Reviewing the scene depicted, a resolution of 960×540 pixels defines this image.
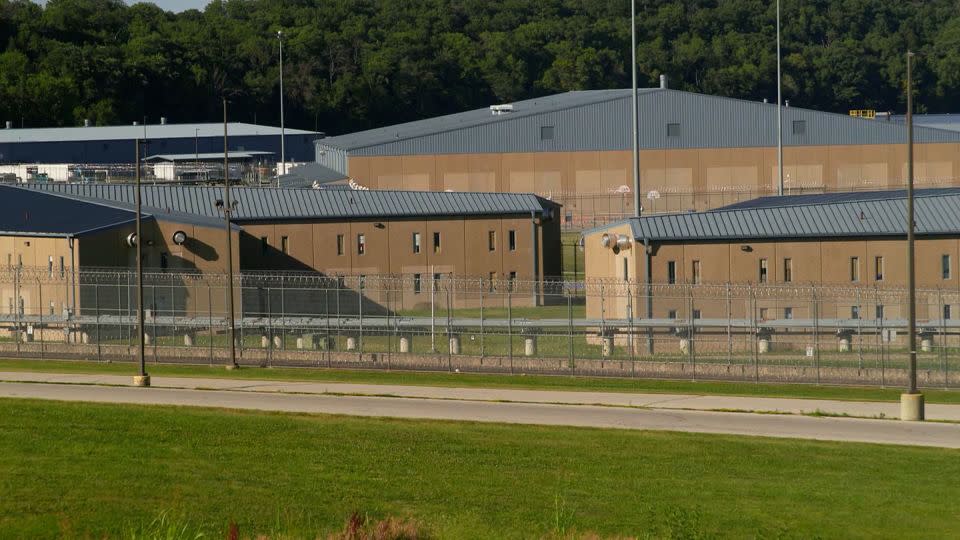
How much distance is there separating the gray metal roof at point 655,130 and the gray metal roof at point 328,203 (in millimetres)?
22584

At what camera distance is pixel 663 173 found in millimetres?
88625

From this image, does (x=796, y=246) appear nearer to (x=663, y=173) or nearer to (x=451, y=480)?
(x=451, y=480)

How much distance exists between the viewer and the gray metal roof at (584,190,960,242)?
51.2 metres

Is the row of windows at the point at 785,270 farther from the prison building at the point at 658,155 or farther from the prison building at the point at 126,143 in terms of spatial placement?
the prison building at the point at 126,143

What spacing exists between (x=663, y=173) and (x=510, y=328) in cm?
4688

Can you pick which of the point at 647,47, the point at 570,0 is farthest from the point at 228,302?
the point at 570,0

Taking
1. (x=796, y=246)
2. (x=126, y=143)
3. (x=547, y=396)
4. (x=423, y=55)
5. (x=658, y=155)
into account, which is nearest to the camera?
(x=547, y=396)

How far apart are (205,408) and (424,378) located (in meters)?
11.3

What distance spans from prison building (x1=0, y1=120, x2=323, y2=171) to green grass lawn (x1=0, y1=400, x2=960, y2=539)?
276 feet

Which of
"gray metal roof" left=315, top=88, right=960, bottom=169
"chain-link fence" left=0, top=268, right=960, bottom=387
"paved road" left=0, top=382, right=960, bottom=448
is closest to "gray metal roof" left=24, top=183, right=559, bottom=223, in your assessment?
"chain-link fence" left=0, top=268, right=960, bottom=387

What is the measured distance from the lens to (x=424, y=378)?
42.2 metres

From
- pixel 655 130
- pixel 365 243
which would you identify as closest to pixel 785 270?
pixel 365 243

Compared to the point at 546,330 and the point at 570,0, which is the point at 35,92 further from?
the point at 546,330

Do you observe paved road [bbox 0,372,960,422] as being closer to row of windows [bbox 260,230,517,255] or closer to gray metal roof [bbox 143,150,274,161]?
row of windows [bbox 260,230,517,255]
